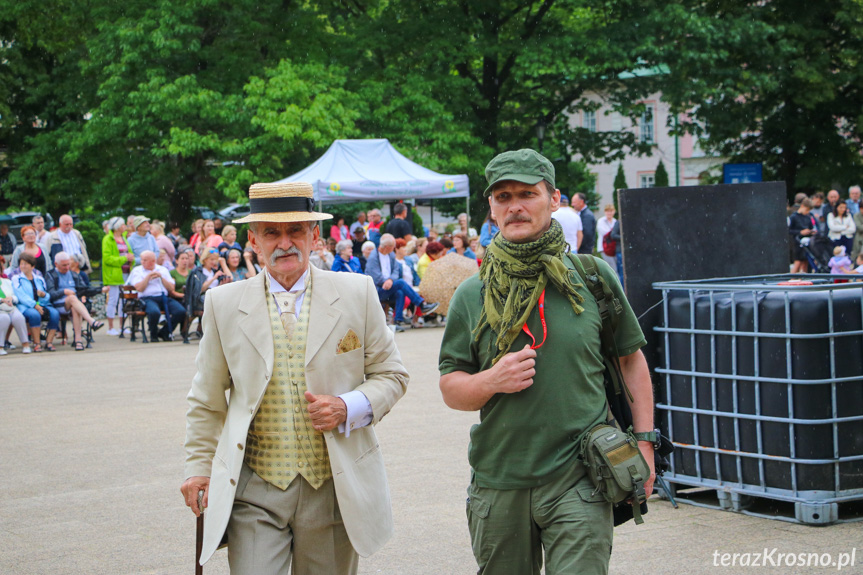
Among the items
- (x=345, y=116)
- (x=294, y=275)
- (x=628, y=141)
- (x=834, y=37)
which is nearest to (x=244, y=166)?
(x=345, y=116)

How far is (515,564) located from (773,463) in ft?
8.52

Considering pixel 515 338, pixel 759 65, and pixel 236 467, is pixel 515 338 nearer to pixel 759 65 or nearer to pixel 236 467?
pixel 236 467

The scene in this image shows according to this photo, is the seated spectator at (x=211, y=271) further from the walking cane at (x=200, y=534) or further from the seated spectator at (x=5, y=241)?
the walking cane at (x=200, y=534)

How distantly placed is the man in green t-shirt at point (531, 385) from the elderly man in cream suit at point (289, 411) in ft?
1.16

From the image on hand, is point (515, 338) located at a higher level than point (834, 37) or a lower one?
lower

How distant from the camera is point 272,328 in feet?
11.3

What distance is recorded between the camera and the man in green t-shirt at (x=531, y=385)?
10.3ft

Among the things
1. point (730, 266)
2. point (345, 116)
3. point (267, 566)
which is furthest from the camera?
point (345, 116)

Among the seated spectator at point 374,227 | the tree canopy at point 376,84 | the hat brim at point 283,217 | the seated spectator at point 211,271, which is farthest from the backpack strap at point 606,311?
the tree canopy at point 376,84

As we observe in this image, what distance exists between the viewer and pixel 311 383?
11.1 ft

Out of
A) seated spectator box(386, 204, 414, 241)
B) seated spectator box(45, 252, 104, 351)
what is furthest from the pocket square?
seated spectator box(386, 204, 414, 241)

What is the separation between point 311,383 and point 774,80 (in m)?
29.1

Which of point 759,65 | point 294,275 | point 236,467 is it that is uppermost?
point 759,65

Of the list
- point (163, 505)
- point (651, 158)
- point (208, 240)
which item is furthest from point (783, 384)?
point (651, 158)
